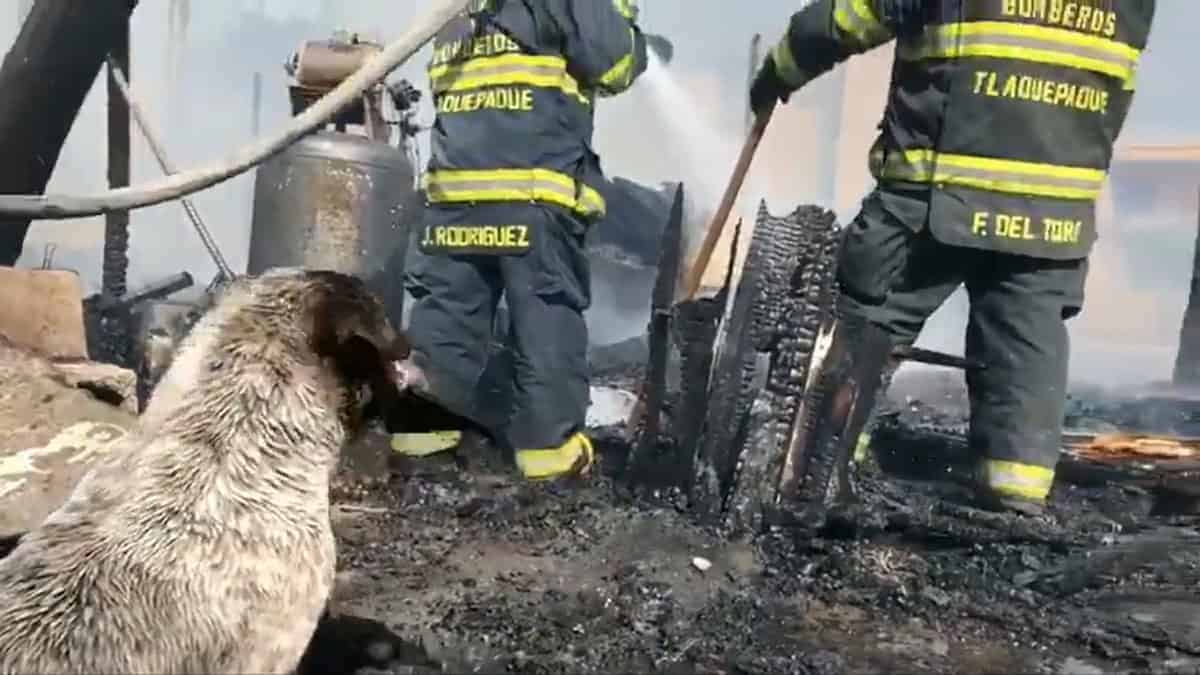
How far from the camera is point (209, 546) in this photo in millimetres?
1489

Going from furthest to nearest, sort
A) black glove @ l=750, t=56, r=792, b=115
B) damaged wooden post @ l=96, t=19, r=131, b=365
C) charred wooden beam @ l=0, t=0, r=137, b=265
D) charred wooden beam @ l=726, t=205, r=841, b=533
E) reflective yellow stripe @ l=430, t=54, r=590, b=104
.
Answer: damaged wooden post @ l=96, t=19, r=131, b=365
charred wooden beam @ l=0, t=0, r=137, b=265
black glove @ l=750, t=56, r=792, b=115
reflective yellow stripe @ l=430, t=54, r=590, b=104
charred wooden beam @ l=726, t=205, r=841, b=533

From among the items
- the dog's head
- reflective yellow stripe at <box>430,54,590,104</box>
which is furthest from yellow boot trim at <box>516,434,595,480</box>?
the dog's head

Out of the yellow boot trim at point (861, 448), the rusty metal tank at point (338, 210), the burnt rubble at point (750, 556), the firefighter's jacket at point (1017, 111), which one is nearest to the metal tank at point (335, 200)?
the rusty metal tank at point (338, 210)

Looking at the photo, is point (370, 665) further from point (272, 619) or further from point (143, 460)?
point (143, 460)

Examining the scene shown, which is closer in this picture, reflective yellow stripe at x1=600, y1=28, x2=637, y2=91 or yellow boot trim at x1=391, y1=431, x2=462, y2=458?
reflective yellow stripe at x1=600, y1=28, x2=637, y2=91

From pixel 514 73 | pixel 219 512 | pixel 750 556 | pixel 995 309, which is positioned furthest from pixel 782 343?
pixel 219 512

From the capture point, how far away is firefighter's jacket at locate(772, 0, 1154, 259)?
9.94 feet

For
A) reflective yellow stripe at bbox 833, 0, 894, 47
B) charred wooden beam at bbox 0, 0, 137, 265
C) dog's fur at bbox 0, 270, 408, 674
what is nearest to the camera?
dog's fur at bbox 0, 270, 408, 674

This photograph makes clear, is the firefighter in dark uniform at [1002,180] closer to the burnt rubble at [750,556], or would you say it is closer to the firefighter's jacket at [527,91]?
the burnt rubble at [750,556]

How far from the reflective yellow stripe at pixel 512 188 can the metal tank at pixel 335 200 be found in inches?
50.5

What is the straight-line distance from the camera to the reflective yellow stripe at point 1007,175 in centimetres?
305

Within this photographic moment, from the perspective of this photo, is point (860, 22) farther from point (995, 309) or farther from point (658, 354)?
point (658, 354)

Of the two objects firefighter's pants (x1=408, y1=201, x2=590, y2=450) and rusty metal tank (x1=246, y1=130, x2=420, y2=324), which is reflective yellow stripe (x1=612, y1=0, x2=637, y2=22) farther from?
rusty metal tank (x1=246, y1=130, x2=420, y2=324)

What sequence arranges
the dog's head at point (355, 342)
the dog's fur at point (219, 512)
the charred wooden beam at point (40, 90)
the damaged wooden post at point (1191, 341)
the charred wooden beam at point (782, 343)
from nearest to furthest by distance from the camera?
the dog's fur at point (219, 512), the dog's head at point (355, 342), the charred wooden beam at point (782, 343), the charred wooden beam at point (40, 90), the damaged wooden post at point (1191, 341)
